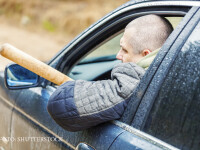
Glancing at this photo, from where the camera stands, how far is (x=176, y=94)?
1407mm

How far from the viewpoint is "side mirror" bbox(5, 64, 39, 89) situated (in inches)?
92.0

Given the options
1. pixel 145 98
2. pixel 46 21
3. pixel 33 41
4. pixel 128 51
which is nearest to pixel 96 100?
pixel 145 98

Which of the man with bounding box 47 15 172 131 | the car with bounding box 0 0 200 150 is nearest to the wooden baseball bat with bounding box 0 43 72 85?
the man with bounding box 47 15 172 131

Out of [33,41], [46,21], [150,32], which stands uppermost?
[150,32]

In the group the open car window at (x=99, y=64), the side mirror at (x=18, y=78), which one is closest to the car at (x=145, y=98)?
the side mirror at (x=18, y=78)

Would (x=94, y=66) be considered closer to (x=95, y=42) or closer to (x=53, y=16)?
(x=95, y=42)

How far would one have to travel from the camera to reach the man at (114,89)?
1625mm

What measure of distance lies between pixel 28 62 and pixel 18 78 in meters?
0.62

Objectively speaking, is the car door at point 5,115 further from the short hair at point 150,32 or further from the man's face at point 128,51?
the short hair at point 150,32

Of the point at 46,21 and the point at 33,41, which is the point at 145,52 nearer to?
the point at 33,41

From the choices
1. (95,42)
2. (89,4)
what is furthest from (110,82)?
(89,4)

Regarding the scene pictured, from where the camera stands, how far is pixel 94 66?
2883 millimetres

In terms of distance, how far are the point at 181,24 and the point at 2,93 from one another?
1.72 meters

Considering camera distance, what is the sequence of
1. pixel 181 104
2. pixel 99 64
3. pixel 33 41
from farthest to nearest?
1. pixel 33 41
2. pixel 99 64
3. pixel 181 104
